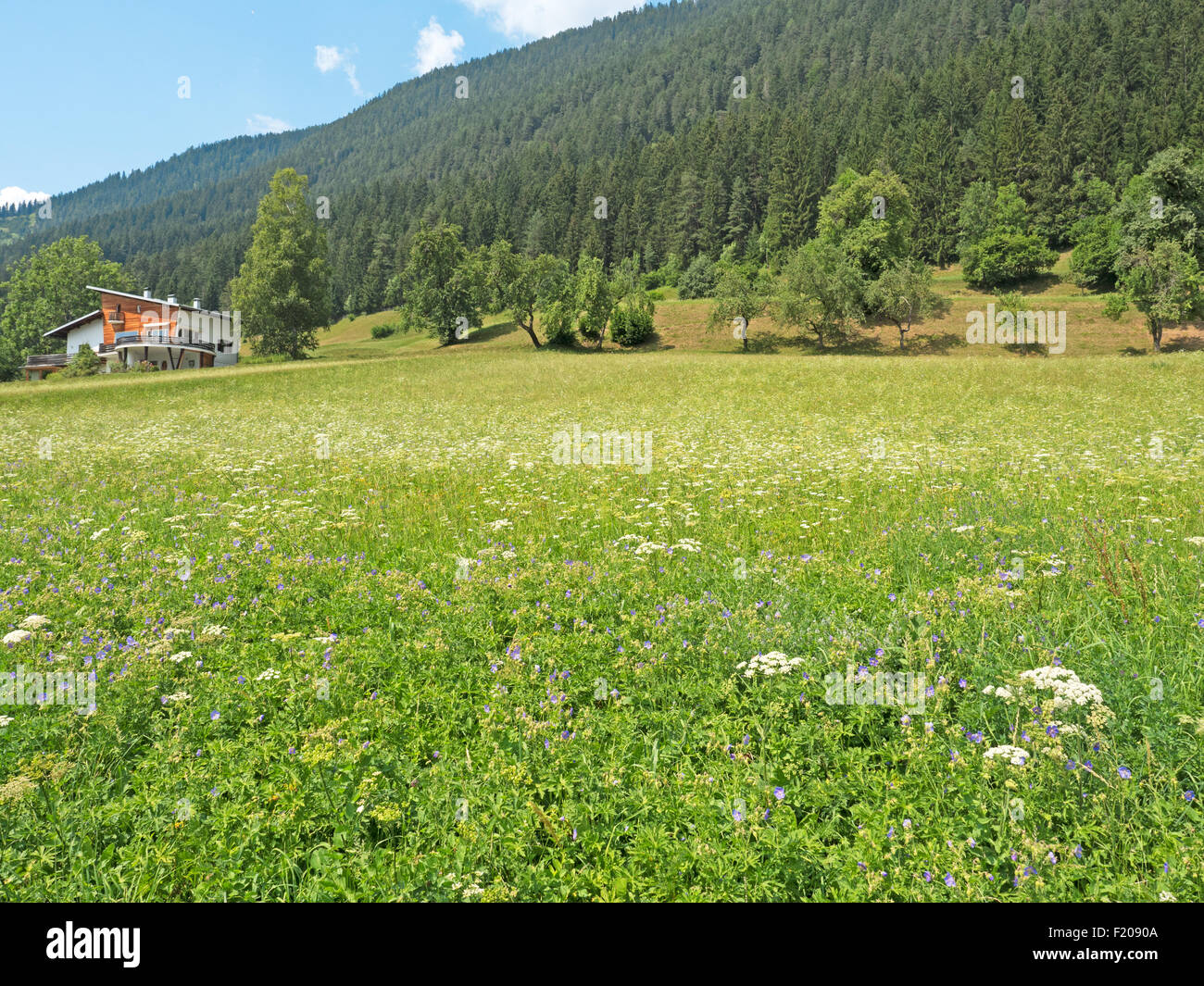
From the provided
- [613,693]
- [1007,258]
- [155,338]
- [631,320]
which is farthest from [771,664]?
[1007,258]

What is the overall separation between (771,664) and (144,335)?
92036 millimetres

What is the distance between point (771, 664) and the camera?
468 centimetres

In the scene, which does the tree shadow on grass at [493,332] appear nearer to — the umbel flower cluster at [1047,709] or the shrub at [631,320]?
the shrub at [631,320]

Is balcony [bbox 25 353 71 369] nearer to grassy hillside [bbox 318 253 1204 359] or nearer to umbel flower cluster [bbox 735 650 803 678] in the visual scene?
grassy hillside [bbox 318 253 1204 359]

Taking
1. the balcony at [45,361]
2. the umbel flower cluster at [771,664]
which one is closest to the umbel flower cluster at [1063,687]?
the umbel flower cluster at [771,664]

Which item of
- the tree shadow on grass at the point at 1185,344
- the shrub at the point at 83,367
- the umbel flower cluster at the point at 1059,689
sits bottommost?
the umbel flower cluster at the point at 1059,689

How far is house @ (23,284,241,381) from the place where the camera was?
7325 cm

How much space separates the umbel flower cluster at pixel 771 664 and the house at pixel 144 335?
8864cm

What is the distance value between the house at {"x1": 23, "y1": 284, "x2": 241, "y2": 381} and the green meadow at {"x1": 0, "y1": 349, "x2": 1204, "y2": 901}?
260ft

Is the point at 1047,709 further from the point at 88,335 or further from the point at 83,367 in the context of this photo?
the point at 88,335

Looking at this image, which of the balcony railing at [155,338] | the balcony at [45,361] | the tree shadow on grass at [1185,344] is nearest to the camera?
the tree shadow on grass at [1185,344]

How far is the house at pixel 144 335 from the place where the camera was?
73.2 meters
